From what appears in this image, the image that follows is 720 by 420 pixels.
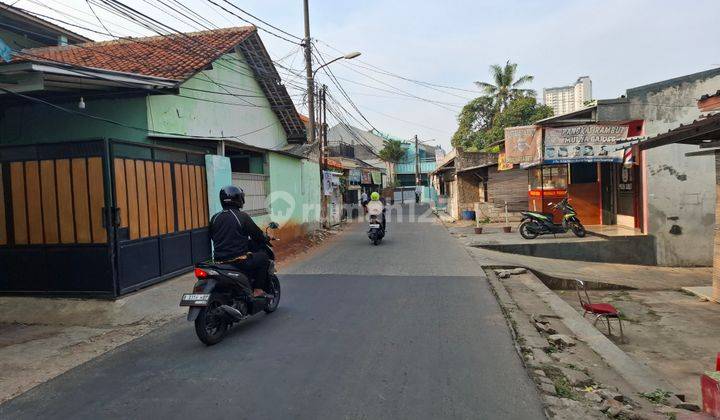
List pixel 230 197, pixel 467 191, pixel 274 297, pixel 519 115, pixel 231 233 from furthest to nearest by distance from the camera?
pixel 519 115 < pixel 467 191 < pixel 274 297 < pixel 230 197 < pixel 231 233

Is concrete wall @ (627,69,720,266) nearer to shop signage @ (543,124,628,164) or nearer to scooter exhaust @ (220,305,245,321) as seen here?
shop signage @ (543,124,628,164)

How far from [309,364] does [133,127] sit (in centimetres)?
798

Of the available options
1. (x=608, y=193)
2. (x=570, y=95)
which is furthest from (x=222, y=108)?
(x=570, y=95)

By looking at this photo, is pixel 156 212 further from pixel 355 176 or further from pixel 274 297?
pixel 355 176

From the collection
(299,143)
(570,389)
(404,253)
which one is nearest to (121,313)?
(570,389)

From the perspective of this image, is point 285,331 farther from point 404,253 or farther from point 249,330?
point 404,253

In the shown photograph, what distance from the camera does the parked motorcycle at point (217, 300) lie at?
4957 millimetres

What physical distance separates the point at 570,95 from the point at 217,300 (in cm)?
2922

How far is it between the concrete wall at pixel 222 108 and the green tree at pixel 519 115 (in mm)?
20071

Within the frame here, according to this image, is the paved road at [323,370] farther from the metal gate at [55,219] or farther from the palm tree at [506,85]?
the palm tree at [506,85]

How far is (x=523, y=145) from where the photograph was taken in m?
15.8

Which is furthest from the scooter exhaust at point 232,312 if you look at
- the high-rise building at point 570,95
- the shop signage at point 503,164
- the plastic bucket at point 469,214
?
the high-rise building at point 570,95

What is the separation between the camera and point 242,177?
39.8 ft

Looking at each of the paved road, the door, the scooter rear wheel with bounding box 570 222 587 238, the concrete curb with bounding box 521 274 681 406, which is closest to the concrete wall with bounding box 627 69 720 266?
the scooter rear wheel with bounding box 570 222 587 238
